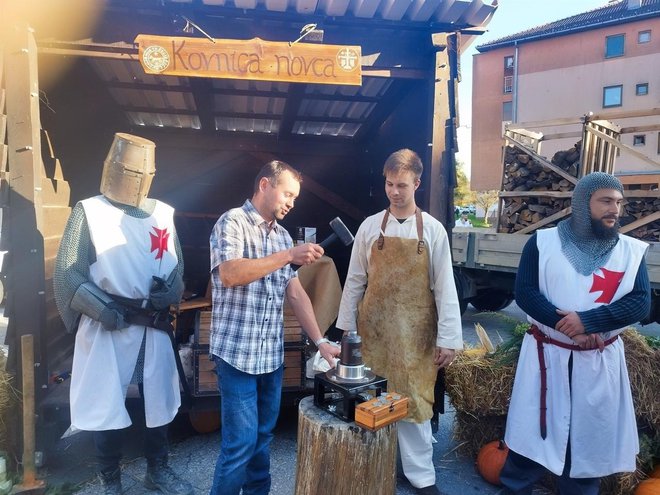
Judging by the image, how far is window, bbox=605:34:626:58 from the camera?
25.5 meters

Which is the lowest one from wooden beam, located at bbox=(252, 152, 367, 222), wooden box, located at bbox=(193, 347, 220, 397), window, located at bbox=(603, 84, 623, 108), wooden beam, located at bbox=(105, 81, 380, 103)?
wooden box, located at bbox=(193, 347, 220, 397)

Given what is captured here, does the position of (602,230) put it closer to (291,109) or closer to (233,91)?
(291,109)

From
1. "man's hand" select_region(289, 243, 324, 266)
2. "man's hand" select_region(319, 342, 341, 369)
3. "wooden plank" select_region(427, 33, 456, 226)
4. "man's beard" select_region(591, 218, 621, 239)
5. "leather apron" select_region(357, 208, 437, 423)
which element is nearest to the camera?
"man's hand" select_region(289, 243, 324, 266)

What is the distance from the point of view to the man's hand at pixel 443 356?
9.34 feet

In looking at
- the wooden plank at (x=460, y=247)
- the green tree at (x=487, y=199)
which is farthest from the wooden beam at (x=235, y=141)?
the green tree at (x=487, y=199)

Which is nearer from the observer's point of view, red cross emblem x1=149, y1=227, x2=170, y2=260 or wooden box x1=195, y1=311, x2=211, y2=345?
red cross emblem x1=149, y1=227, x2=170, y2=260

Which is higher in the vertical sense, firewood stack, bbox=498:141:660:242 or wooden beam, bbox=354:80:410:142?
wooden beam, bbox=354:80:410:142

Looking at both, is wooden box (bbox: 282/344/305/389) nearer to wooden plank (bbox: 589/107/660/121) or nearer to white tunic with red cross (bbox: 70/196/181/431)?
white tunic with red cross (bbox: 70/196/181/431)

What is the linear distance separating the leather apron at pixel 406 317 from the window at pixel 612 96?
28.1m

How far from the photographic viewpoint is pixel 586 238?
2.54 meters

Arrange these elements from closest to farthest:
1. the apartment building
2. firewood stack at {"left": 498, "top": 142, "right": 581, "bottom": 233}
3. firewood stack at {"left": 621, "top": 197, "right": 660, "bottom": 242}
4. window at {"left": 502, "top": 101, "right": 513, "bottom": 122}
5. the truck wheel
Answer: firewood stack at {"left": 621, "top": 197, "right": 660, "bottom": 242}, firewood stack at {"left": 498, "top": 142, "right": 581, "bottom": 233}, the truck wheel, the apartment building, window at {"left": 502, "top": 101, "right": 513, "bottom": 122}

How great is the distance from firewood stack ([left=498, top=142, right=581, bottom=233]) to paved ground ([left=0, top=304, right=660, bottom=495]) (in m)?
4.08

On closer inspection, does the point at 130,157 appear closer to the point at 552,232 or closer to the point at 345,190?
the point at 552,232

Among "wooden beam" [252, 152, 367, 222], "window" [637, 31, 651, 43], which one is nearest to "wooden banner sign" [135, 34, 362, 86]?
"wooden beam" [252, 152, 367, 222]
